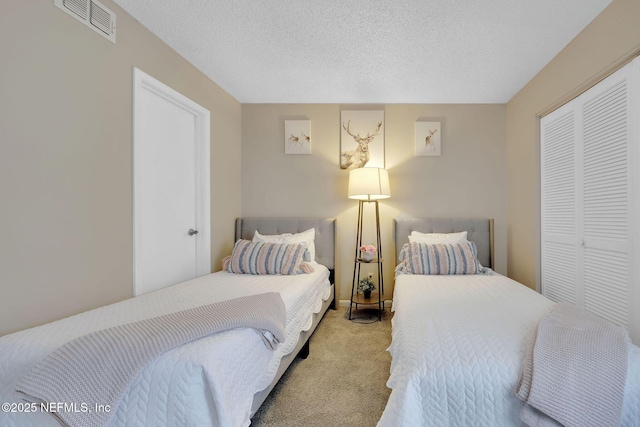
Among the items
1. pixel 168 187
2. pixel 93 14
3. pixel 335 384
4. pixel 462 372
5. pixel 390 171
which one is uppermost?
pixel 93 14

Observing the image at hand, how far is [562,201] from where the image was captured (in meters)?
2.60

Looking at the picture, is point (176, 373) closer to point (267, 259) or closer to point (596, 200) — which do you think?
point (267, 259)

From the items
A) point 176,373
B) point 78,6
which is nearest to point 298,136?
point 78,6

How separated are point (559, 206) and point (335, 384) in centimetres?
231

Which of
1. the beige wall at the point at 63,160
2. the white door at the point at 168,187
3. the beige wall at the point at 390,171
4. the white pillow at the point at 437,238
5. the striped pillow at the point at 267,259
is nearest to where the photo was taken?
the beige wall at the point at 63,160

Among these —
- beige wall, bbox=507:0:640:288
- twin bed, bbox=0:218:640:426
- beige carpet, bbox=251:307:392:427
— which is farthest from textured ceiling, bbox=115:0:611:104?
beige carpet, bbox=251:307:392:427

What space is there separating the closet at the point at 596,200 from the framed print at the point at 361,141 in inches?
61.2

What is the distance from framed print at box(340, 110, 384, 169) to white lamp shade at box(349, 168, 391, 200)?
0.31 m

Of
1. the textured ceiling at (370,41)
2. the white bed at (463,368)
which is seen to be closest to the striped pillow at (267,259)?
the white bed at (463,368)

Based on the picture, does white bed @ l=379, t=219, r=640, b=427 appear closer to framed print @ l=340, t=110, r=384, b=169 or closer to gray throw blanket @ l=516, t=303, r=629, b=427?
gray throw blanket @ l=516, t=303, r=629, b=427

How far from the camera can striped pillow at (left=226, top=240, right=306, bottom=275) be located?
2756 mm

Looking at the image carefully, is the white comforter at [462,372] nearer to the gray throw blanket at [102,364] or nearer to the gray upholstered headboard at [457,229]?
the gray throw blanket at [102,364]

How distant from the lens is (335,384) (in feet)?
6.61

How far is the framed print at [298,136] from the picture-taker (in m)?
3.66
